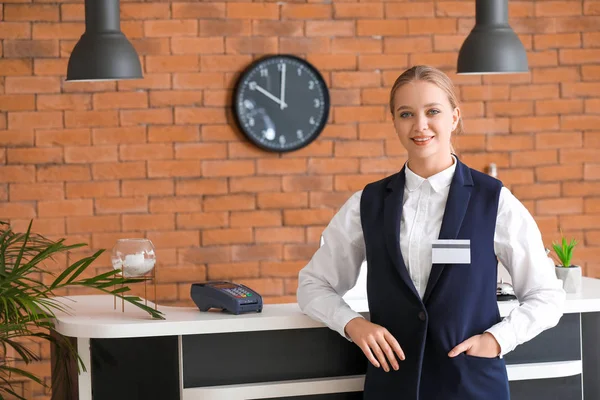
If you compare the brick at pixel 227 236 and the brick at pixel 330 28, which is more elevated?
the brick at pixel 330 28

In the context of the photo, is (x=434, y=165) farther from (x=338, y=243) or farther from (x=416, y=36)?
(x=416, y=36)

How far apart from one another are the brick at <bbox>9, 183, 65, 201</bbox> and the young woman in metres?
2.53

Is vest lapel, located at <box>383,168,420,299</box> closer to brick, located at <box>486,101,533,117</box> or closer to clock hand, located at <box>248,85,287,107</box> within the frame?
clock hand, located at <box>248,85,287,107</box>

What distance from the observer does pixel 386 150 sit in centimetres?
480

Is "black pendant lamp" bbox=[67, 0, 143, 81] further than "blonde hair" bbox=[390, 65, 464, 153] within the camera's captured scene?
Yes

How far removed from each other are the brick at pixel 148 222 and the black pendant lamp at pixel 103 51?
5.20 ft

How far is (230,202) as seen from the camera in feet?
15.3

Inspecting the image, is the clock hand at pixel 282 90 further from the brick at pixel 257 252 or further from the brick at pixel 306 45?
the brick at pixel 257 252

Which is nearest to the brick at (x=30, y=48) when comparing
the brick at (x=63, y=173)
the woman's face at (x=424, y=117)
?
the brick at (x=63, y=173)

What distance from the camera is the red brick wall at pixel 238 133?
14.7 feet

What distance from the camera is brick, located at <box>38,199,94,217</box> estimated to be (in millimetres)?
4488

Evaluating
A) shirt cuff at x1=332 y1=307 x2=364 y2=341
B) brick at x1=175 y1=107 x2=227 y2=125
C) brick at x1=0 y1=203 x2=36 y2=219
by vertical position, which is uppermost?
brick at x1=175 y1=107 x2=227 y2=125

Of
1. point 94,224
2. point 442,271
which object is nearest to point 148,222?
point 94,224

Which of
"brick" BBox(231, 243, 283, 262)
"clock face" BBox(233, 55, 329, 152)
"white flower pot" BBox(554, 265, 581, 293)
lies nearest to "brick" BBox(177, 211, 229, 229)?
"brick" BBox(231, 243, 283, 262)
